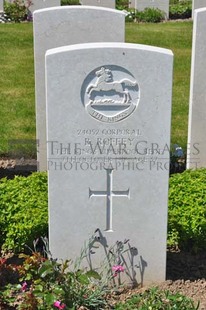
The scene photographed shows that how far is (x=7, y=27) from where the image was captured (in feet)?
47.6

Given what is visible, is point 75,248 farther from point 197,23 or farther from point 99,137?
point 197,23

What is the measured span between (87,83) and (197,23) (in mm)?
2106

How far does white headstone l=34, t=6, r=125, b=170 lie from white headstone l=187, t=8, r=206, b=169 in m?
0.68

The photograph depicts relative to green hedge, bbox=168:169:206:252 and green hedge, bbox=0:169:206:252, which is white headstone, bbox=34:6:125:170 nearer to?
→ green hedge, bbox=0:169:206:252

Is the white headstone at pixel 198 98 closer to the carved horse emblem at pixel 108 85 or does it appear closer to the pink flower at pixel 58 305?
the carved horse emblem at pixel 108 85

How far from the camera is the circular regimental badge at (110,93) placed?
409cm

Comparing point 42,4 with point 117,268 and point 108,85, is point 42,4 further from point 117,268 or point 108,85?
point 117,268

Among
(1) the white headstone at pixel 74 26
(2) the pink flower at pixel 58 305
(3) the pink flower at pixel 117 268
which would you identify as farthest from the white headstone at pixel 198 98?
(2) the pink flower at pixel 58 305

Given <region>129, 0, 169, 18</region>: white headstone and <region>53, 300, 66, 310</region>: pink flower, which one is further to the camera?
<region>129, 0, 169, 18</region>: white headstone

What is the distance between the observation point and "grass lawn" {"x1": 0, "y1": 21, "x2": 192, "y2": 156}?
7.84 metres

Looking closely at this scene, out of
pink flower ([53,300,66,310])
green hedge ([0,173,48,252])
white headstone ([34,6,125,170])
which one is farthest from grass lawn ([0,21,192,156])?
pink flower ([53,300,66,310])

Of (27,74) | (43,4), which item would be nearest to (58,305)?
(27,74)

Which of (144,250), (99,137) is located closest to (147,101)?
(99,137)

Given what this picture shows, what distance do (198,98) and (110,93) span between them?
2088 mm
